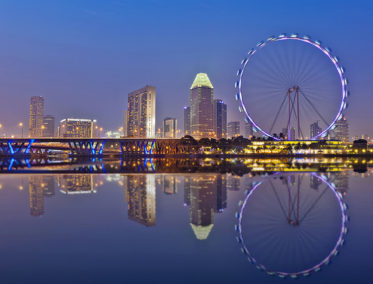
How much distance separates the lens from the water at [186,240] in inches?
253

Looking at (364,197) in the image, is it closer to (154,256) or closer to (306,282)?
(306,282)

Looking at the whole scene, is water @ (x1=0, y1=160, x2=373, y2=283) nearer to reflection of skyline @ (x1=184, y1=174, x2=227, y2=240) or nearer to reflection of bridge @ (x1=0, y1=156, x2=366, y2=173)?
reflection of skyline @ (x1=184, y1=174, x2=227, y2=240)

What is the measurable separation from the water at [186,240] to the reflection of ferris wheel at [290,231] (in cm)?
2

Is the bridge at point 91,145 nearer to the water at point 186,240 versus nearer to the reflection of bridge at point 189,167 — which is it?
the reflection of bridge at point 189,167

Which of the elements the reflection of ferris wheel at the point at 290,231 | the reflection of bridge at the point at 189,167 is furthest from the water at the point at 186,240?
the reflection of bridge at the point at 189,167

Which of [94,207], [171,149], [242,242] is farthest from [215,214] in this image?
[171,149]

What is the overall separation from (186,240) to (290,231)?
346 centimetres

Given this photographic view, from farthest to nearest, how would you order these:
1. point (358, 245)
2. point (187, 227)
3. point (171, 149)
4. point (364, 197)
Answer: point (171, 149) → point (364, 197) → point (187, 227) → point (358, 245)

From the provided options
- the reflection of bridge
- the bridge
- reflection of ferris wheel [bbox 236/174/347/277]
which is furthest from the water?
the bridge

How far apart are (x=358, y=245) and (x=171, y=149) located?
15770 cm

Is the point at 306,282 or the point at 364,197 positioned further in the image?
the point at 364,197

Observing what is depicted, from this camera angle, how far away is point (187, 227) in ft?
32.4

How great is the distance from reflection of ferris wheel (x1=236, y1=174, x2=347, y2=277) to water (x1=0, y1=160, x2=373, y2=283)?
0.02 m

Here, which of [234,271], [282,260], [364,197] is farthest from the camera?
[364,197]
